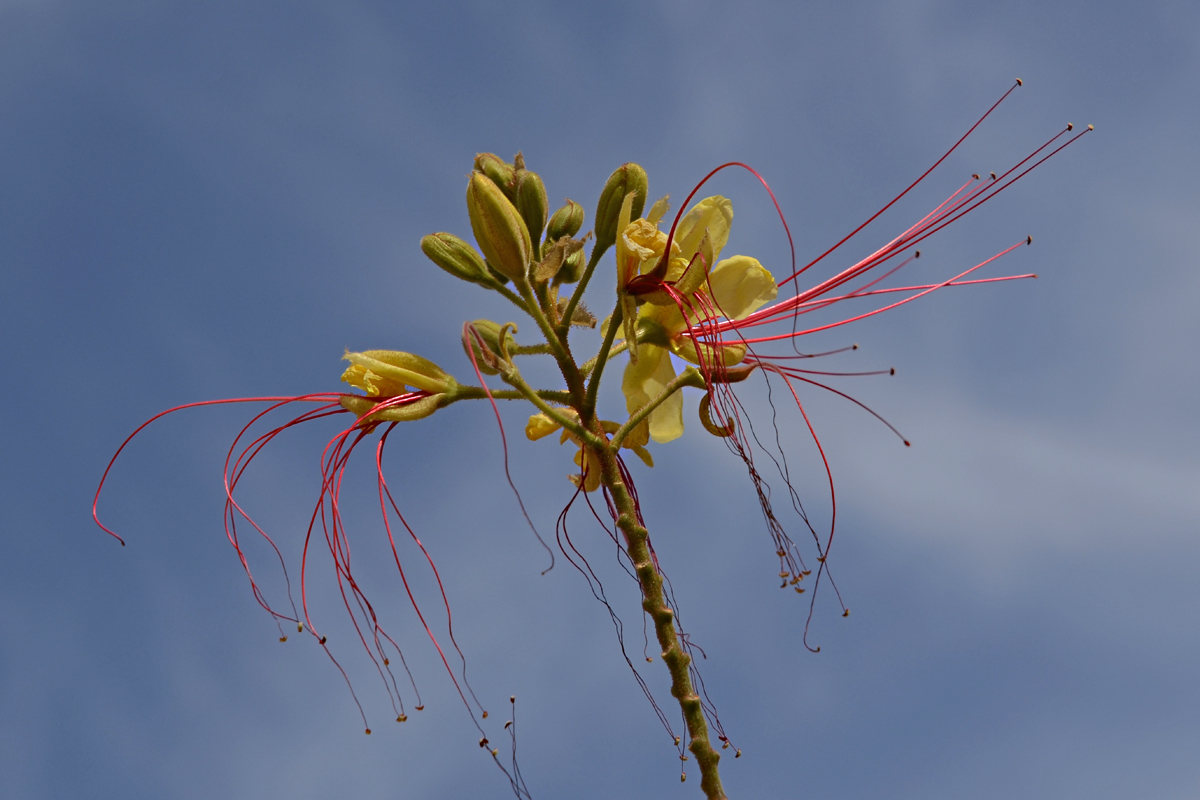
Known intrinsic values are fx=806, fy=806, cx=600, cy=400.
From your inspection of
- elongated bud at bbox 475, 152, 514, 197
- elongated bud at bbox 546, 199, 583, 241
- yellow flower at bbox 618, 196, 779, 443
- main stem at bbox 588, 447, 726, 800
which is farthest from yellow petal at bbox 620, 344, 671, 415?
elongated bud at bbox 475, 152, 514, 197

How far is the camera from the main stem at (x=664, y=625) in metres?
2.36

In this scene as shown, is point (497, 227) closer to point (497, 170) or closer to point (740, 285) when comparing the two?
point (497, 170)

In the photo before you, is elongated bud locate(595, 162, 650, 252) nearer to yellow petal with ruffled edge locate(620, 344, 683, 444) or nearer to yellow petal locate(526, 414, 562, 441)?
yellow petal with ruffled edge locate(620, 344, 683, 444)

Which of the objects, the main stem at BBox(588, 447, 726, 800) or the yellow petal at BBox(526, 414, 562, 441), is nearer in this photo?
the main stem at BBox(588, 447, 726, 800)

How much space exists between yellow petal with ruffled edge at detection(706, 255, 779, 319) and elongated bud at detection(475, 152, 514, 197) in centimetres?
79

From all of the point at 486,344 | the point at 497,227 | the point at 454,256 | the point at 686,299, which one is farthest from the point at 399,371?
the point at 686,299

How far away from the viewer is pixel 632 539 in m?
2.53

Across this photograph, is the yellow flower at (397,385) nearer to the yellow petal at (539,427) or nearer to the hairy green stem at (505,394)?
the hairy green stem at (505,394)

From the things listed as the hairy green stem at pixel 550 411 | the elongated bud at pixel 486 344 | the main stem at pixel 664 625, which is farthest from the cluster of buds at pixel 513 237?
the main stem at pixel 664 625

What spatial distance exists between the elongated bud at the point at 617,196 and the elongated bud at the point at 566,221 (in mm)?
150

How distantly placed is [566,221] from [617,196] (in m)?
0.25

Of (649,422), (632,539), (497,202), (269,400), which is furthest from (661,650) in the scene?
(269,400)

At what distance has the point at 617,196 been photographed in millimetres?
2779

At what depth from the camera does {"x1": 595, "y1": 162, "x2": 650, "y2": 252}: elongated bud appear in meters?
2.78
